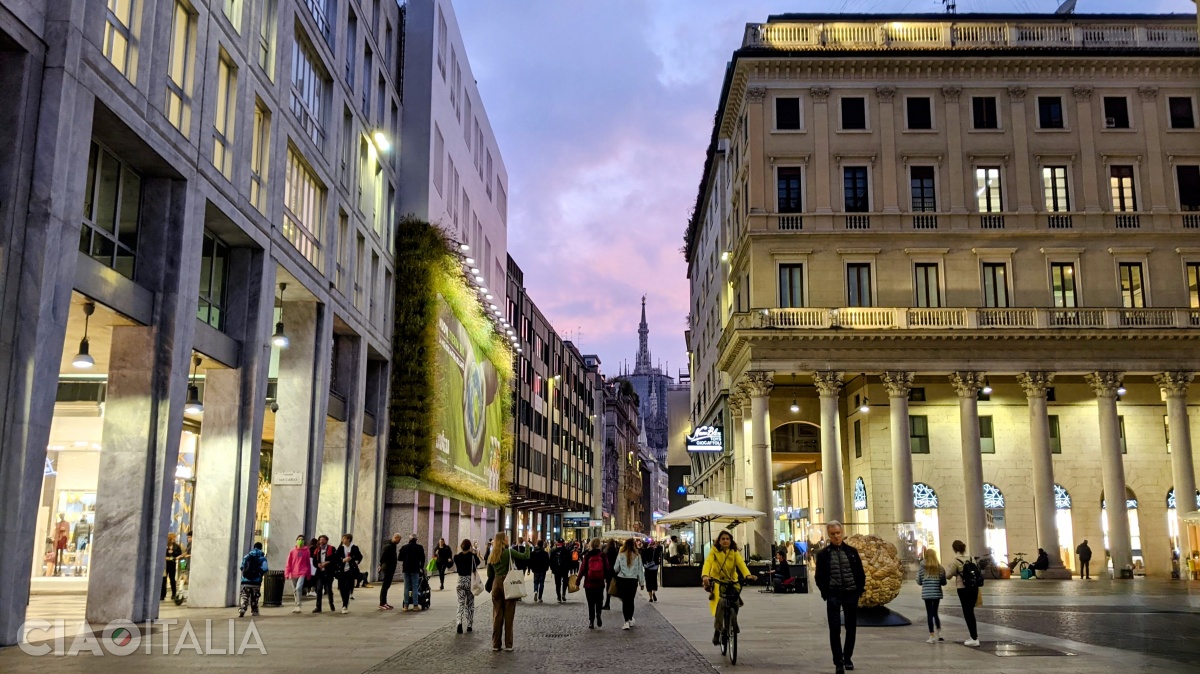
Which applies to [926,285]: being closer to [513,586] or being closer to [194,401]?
[194,401]

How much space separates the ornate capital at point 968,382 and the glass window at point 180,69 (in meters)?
32.6

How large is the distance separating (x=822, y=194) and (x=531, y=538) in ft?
149

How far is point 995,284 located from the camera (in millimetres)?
43438

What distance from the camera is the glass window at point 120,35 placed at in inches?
640

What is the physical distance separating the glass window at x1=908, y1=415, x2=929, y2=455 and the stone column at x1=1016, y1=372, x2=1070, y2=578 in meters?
4.86

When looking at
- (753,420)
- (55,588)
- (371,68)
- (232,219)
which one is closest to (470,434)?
(753,420)

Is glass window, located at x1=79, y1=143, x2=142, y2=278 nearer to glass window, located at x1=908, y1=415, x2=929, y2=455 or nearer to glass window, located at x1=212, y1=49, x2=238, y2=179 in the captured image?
glass window, located at x1=212, y1=49, x2=238, y2=179

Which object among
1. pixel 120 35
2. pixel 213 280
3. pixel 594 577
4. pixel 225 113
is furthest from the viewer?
pixel 213 280

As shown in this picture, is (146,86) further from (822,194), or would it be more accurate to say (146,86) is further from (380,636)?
(822,194)

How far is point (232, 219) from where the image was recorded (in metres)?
21.5

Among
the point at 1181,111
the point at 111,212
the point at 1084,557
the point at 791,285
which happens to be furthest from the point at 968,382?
the point at 111,212

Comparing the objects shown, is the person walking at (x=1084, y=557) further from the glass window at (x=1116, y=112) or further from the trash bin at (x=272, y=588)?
the trash bin at (x=272, y=588)

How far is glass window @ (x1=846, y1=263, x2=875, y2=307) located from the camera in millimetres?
43406

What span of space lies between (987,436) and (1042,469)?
5139 millimetres
